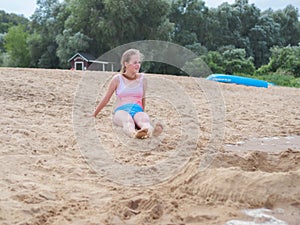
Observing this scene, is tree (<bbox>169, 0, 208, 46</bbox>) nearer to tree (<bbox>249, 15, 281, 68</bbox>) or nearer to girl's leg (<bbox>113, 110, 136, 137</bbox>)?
tree (<bbox>249, 15, 281, 68</bbox>)

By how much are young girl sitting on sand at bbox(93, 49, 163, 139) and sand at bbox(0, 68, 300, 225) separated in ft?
0.60

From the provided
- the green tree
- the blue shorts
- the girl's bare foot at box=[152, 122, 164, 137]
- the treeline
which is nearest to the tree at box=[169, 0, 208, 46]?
the treeline

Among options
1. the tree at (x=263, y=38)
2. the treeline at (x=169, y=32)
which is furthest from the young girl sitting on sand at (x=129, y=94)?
the tree at (x=263, y=38)

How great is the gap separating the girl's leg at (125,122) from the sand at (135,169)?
0.08 meters

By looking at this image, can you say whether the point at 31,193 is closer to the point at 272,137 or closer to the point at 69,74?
the point at 272,137

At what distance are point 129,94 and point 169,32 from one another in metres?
21.3

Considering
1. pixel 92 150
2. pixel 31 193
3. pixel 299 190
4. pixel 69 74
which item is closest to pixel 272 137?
pixel 92 150

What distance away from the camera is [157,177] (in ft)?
8.91

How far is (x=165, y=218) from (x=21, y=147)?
5.51ft

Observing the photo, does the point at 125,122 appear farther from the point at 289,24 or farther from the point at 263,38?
the point at 289,24

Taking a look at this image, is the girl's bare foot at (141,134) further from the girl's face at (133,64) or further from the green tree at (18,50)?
the green tree at (18,50)

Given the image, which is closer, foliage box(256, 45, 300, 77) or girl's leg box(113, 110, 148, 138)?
girl's leg box(113, 110, 148, 138)

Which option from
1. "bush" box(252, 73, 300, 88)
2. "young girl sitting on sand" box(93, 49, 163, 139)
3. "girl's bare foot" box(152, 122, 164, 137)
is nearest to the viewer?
"girl's bare foot" box(152, 122, 164, 137)

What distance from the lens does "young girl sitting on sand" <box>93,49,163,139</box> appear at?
13.0 ft
